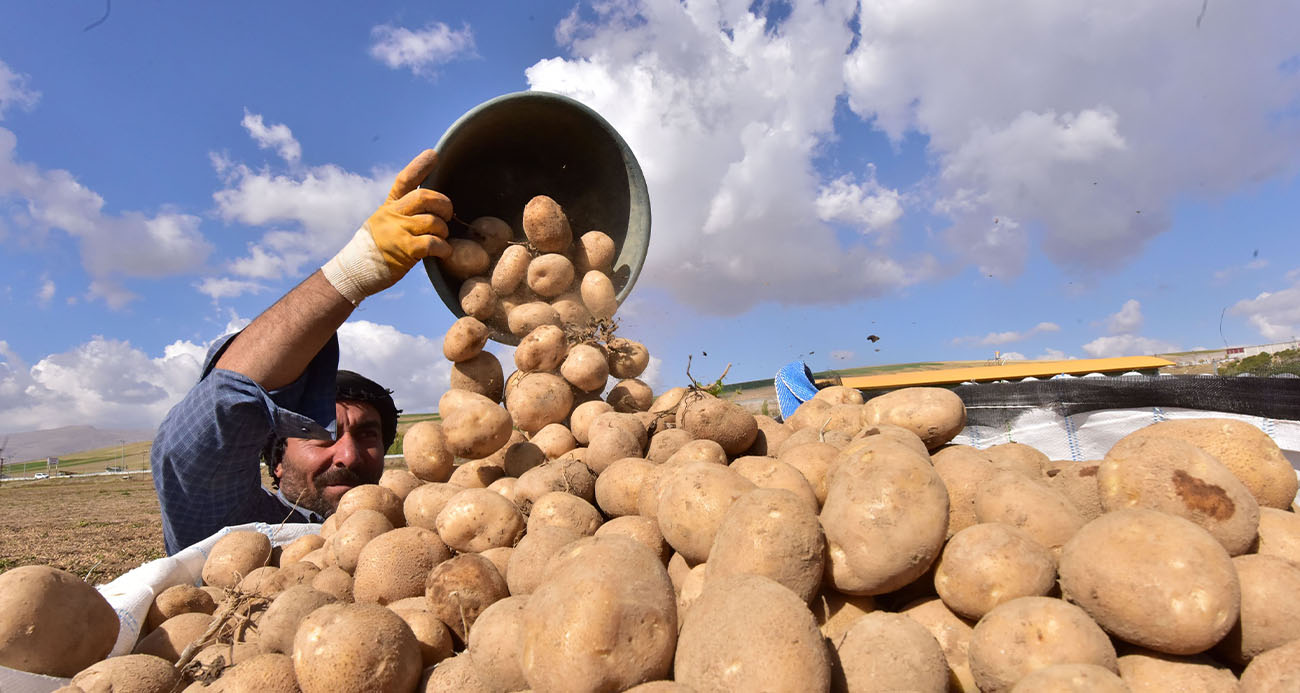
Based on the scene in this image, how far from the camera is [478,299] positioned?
4266mm

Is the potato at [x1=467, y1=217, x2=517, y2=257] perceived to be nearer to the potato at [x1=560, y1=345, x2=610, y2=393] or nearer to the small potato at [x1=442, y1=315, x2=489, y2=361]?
the small potato at [x1=442, y1=315, x2=489, y2=361]

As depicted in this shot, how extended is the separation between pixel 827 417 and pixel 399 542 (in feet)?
6.43

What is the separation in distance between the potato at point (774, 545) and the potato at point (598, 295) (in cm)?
260

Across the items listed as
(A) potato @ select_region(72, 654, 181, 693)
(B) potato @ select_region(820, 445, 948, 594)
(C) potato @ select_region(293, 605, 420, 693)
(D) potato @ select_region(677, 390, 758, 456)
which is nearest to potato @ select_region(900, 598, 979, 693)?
(B) potato @ select_region(820, 445, 948, 594)

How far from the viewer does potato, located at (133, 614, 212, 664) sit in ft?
7.71

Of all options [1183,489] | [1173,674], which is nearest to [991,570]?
[1173,674]

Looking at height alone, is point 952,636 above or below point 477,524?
below

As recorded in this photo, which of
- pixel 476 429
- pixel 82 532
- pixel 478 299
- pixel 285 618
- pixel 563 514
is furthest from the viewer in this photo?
pixel 82 532

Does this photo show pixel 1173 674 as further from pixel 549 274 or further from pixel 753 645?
pixel 549 274

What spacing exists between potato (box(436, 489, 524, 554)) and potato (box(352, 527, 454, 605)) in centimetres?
11

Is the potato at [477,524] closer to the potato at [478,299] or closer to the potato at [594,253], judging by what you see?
the potato at [478,299]

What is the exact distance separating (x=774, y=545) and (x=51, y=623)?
2.28 m

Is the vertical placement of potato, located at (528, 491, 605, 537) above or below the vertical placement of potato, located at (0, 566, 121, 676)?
above

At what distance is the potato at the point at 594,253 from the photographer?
4.63m
